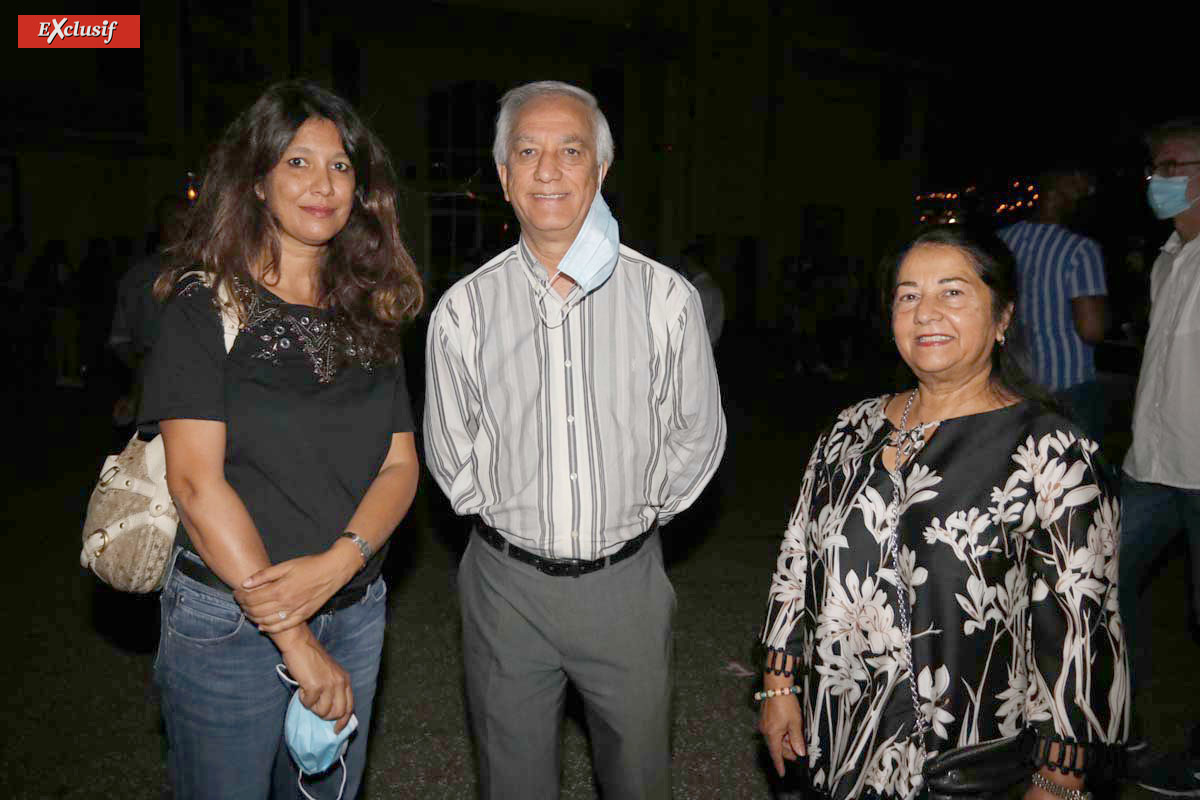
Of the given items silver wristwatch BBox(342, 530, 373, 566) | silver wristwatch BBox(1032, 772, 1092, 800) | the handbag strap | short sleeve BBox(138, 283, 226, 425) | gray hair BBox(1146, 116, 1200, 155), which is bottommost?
silver wristwatch BBox(1032, 772, 1092, 800)

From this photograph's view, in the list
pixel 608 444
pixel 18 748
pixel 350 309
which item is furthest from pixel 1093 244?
pixel 18 748

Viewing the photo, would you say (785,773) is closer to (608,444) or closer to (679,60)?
(608,444)

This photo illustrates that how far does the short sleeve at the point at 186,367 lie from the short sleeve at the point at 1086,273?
410 cm

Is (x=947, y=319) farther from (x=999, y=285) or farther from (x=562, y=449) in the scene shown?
(x=562, y=449)

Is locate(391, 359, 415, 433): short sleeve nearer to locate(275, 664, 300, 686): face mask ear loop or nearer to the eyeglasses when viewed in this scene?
locate(275, 664, 300, 686): face mask ear loop

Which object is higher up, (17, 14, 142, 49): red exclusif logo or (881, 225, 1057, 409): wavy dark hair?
(17, 14, 142, 49): red exclusif logo

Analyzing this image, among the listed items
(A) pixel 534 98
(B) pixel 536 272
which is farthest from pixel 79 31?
(B) pixel 536 272

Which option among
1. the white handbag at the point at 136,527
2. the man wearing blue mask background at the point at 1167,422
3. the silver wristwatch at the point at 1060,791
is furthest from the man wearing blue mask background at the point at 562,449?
the man wearing blue mask background at the point at 1167,422

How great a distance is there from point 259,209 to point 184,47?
1959 centimetres

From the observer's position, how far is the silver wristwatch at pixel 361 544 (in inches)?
84.4

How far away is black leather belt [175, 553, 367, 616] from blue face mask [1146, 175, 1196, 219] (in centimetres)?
353

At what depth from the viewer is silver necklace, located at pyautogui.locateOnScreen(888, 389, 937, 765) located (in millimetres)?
2084

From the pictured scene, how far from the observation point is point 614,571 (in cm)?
249

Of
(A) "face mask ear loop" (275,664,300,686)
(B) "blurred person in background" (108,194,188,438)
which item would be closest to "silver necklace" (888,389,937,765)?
(A) "face mask ear loop" (275,664,300,686)
